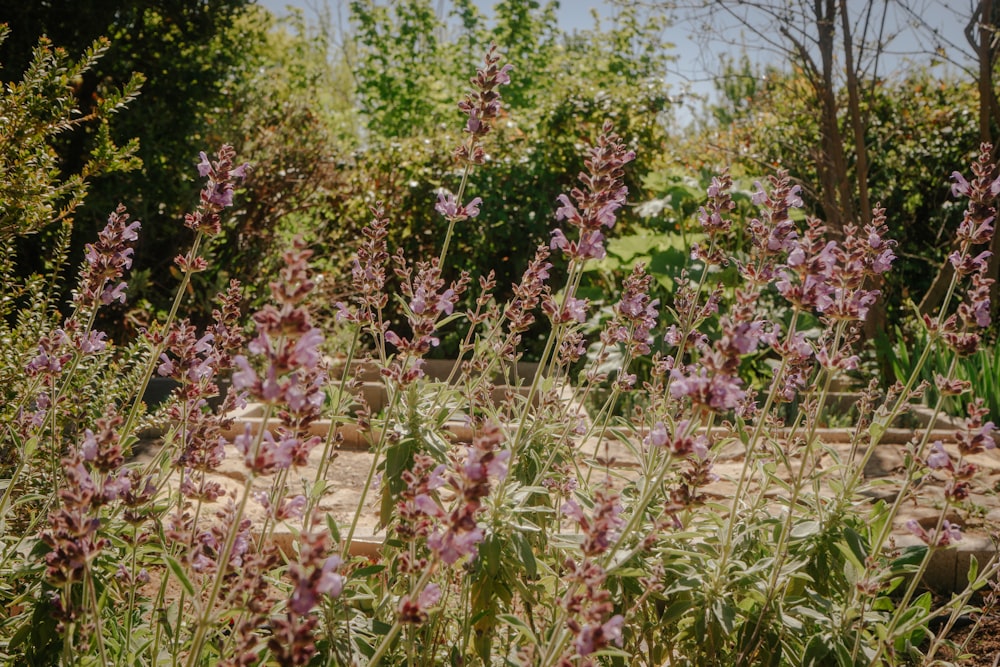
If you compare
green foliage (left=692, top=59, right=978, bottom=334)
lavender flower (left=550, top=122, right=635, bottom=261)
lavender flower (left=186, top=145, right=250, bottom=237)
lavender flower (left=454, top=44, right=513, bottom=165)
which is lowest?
lavender flower (left=186, top=145, right=250, bottom=237)

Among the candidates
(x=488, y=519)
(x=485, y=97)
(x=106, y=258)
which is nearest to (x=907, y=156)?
(x=485, y=97)

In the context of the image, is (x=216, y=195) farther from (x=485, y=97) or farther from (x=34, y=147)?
(x=34, y=147)

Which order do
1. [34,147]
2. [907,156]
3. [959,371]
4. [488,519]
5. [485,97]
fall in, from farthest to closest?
[907,156]
[959,371]
[34,147]
[485,97]
[488,519]

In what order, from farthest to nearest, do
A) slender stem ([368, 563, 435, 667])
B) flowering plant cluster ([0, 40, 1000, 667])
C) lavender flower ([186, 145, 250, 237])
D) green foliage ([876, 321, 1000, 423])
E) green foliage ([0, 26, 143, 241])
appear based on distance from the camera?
green foliage ([876, 321, 1000, 423]), green foliage ([0, 26, 143, 241]), lavender flower ([186, 145, 250, 237]), flowering plant cluster ([0, 40, 1000, 667]), slender stem ([368, 563, 435, 667])

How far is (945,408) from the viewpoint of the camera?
18.9 feet

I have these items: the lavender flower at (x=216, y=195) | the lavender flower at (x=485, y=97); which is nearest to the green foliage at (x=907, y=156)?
the lavender flower at (x=485, y=97)

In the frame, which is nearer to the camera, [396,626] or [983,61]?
[396,626]

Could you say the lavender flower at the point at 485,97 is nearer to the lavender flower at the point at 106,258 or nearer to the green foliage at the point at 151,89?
the lavender flower at the point at 106,258

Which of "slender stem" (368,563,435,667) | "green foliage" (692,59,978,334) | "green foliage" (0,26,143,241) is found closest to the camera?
"slender stem" (368,563,435,667)

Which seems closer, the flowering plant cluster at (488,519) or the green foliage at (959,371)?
the flowering plant cluster at (488,519)

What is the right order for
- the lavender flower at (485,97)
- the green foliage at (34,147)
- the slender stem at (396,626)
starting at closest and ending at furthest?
the slender stem at (396,626) → the lavender flower at (485,97) → the green foliage at (34,147)

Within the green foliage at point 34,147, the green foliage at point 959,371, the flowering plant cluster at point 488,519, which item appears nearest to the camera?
the flowering plant cluster at point 488,519

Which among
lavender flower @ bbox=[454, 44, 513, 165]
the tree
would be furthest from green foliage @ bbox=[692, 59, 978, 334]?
lavender flower @ bbox=[454, 44, 513, 165]

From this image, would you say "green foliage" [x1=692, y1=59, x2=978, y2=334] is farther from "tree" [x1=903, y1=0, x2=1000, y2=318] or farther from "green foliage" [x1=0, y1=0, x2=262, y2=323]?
"green foliage" [x1=0, y1=0, x2=262, y2=323]
